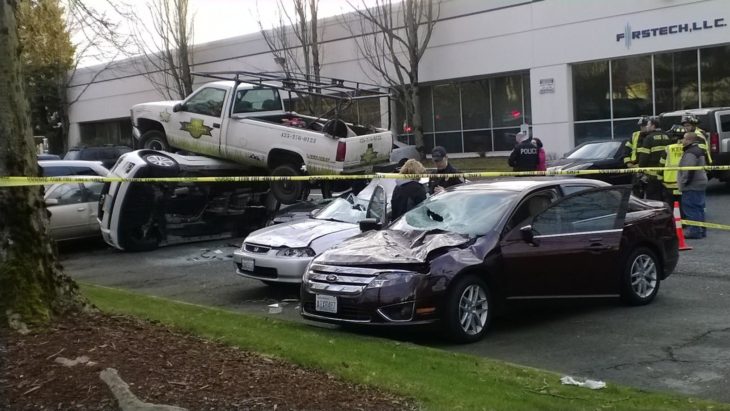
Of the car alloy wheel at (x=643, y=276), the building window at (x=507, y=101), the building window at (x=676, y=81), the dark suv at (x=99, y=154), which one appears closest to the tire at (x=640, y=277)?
the car alloy wheel at (x=643, y=276)

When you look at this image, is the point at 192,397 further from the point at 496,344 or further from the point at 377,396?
the point at 496,344

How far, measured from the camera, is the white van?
537 inches

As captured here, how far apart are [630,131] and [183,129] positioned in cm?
1653

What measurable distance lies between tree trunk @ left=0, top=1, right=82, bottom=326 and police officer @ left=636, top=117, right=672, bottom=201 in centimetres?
1033

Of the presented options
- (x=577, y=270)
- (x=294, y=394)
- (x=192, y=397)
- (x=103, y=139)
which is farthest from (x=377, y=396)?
(x=103, y=139)

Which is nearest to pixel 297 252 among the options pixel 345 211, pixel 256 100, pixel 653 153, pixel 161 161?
pixel 345 211

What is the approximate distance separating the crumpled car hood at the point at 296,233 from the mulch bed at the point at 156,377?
3796 mm

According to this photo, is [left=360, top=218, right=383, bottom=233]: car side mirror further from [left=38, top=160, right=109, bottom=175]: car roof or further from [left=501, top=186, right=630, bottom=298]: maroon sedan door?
[left=38, top=160, right=109, bottom=175]: car roof

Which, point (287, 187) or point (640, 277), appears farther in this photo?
point (287, 187)

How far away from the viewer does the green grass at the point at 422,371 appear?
196 inches

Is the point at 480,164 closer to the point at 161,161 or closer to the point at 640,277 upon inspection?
the point at 161,161

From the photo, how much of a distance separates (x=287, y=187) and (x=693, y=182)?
7157 millimetres

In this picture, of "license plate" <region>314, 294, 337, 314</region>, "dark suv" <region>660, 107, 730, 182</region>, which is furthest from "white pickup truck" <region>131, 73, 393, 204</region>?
"dark suv" <region>660, 107, 730, 182</region>

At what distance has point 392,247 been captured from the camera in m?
7.35
